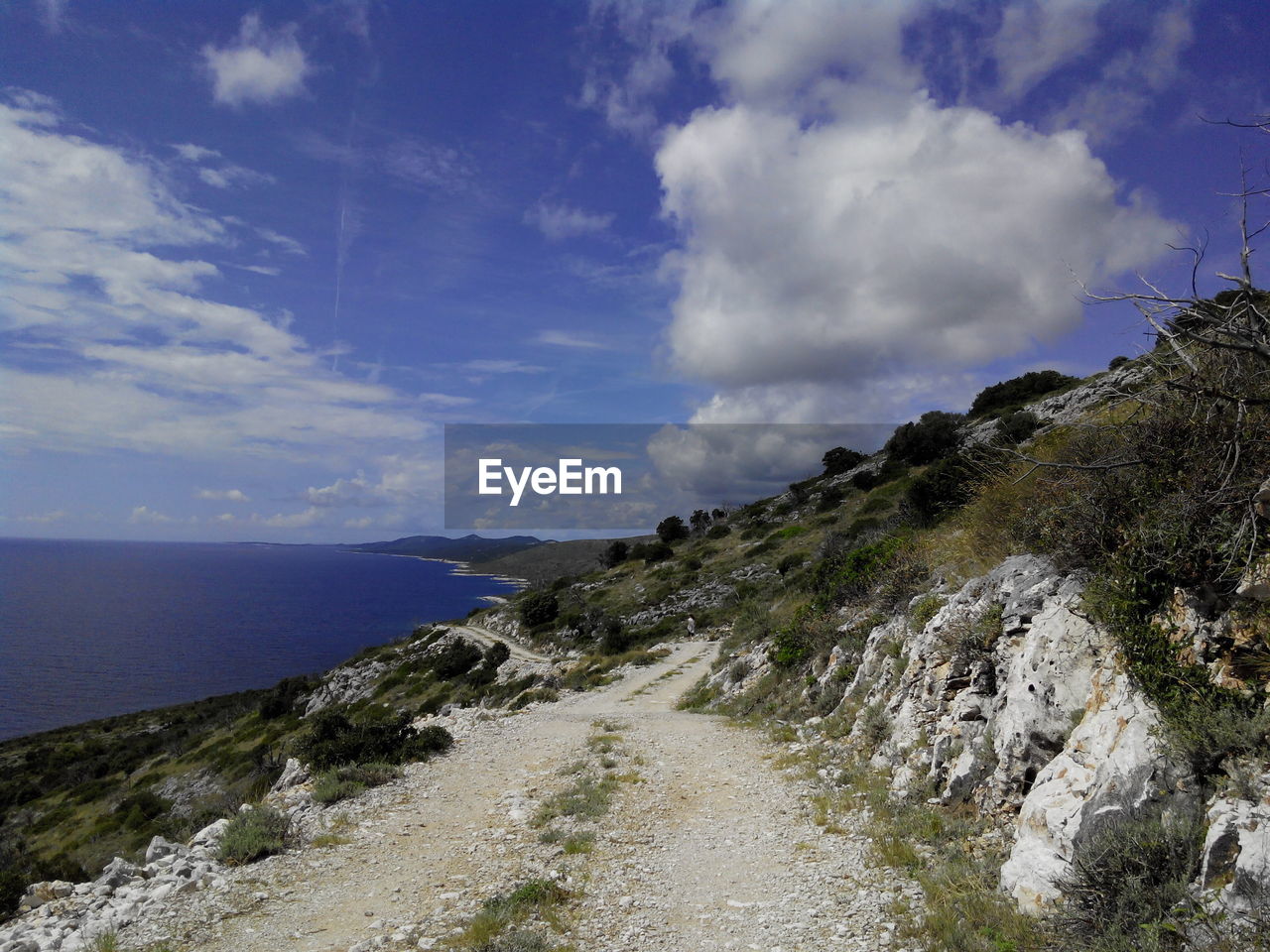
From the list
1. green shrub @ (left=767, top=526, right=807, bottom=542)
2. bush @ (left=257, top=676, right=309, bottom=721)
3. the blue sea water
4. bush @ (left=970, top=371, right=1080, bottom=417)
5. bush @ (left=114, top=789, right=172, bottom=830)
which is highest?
bush @ (left=970, top=371, right=1080, bottom=417)

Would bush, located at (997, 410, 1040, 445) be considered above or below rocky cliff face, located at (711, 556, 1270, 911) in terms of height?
above

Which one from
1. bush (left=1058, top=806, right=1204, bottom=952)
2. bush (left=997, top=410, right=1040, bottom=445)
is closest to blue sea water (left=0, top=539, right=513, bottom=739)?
bush (left=1058, top=806, right=1204, bottom=952)

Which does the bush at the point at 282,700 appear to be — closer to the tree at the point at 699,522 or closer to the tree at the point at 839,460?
the tree at the point at 699,522

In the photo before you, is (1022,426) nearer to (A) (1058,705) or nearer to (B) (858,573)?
(B) (858,573)

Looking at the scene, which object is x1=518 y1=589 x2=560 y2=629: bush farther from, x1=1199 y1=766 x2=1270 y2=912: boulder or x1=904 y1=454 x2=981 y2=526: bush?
x1=1199 y1=766 x2=1270 y2=912: boulder

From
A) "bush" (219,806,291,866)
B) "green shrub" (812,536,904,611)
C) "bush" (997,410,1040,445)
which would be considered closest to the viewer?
"bush" (219,806,291,866)

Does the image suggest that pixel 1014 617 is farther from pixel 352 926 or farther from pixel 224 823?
pixel 224 823

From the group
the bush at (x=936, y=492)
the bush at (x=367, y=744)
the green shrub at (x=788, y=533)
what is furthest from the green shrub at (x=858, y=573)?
the green shrub at (x=788, y=533)
